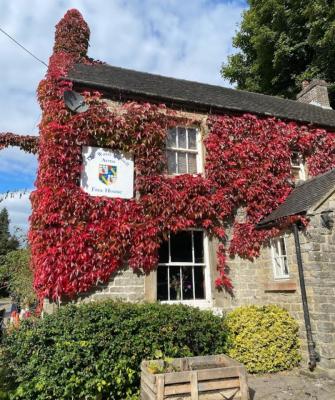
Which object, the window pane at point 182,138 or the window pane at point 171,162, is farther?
the window pane at point 182,138

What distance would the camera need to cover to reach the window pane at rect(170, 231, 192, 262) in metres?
8.77

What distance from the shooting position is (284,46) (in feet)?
70.4

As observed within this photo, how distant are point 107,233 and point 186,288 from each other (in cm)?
247

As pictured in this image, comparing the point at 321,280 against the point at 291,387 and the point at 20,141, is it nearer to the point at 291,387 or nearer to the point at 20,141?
the point at 291,387

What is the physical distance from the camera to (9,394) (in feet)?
17.6

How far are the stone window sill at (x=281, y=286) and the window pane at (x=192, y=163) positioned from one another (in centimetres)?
361

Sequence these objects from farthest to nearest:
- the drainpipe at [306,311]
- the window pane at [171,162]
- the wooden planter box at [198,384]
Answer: the window pane at [171,162], the drainpipe at [306,311], the wooden planter box at [198,384]

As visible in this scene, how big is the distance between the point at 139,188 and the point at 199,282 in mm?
2845

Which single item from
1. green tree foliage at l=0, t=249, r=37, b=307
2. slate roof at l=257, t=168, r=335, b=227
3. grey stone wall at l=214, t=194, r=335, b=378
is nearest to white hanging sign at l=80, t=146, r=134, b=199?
grey stone wall at l=214, t=194, r=335, b=378

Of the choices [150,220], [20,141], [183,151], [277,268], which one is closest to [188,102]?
[183,151]

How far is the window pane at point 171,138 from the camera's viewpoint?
9673 mm

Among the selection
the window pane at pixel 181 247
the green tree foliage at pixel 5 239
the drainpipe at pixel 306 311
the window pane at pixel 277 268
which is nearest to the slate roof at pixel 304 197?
the drainpipe at pixel 306 311

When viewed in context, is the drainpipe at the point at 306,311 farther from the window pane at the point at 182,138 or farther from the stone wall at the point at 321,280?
the window pane at the point at 182,138

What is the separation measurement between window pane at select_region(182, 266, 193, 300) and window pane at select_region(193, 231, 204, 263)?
320 mm
